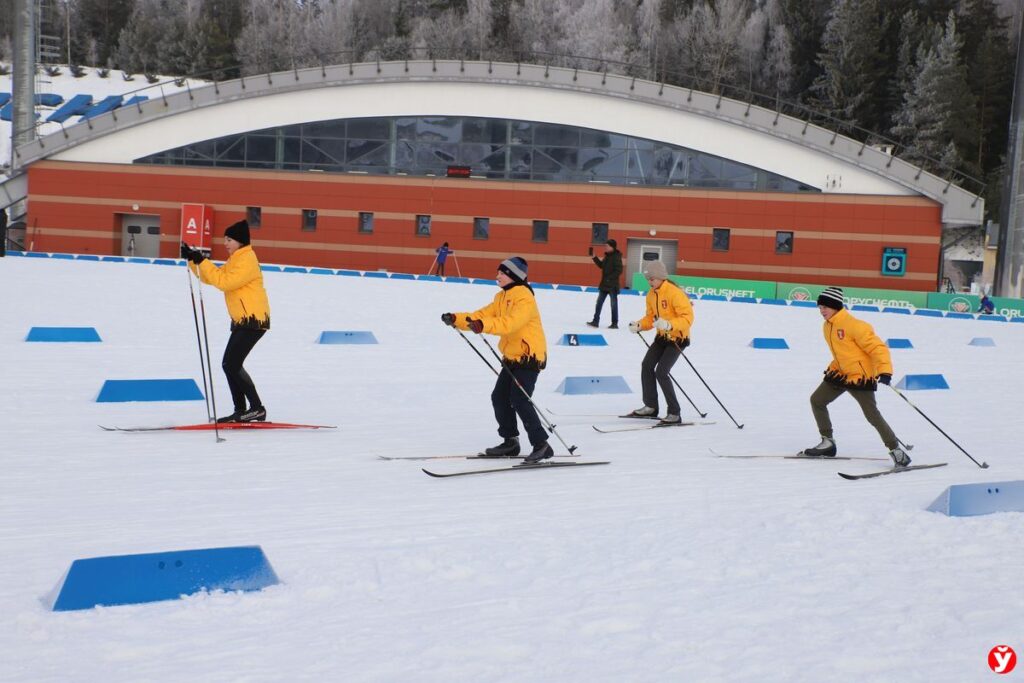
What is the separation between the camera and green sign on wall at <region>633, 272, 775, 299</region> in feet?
99.1

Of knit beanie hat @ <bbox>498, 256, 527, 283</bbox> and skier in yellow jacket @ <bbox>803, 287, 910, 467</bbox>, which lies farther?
skier in yellow jacket @ <bbox>803, 287, 910, 467</bbox>

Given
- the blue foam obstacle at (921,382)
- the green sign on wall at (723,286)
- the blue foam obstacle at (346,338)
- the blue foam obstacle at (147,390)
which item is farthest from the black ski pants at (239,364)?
the green sign on wall at (723,286)

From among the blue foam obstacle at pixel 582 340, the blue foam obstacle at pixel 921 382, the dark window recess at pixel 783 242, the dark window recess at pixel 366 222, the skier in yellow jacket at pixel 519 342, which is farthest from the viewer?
the dark window recess at pixel 366 222

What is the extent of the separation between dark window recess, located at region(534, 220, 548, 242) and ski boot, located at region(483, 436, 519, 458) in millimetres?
29894

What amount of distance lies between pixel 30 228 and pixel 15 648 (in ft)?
128

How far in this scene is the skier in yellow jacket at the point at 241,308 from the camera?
7.69 meters

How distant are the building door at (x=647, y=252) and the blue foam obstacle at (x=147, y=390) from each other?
27.8m

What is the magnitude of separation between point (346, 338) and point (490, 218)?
23080 millimetres

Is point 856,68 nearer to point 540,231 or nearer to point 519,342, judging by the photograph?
point 540,231

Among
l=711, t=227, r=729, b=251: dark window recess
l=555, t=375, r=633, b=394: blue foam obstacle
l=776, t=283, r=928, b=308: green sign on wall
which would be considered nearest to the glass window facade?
l=711, t=227, r=729, b=251: dark window recess

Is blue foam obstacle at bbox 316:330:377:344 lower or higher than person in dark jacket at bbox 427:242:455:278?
lower

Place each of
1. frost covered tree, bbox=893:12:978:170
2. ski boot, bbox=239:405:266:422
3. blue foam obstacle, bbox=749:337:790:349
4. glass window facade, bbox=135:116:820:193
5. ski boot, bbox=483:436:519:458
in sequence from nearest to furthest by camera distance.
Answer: ski boot, bbox=483:436:519:458, ski boot, bbox=239:405:266:422, blue foam obstacle, bbox=749:337:790:349, glass window facade, bbox=135:116:820:193, frost covered tree, bbox=893:12:978:170

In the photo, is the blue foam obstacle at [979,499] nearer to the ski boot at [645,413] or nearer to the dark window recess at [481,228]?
the ski boot at [645,413]

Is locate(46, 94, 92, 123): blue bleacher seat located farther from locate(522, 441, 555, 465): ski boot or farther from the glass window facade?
locate(522, 441, 555, 465): ski boot
